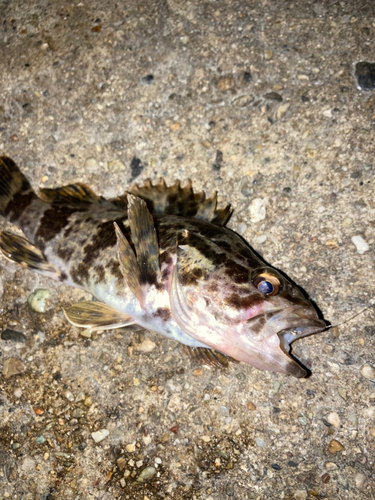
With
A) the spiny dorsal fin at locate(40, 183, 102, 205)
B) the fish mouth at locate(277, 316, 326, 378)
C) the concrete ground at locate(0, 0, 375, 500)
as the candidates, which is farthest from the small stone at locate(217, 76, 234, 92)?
the fish mouth at locate(277, 316, 326, 378)

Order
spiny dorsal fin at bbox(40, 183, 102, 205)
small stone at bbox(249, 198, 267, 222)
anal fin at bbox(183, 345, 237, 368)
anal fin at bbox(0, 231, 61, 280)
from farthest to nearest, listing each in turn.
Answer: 1. spiny dorsal fin at bbox(40, 183, 102, 205)
2. small stone at bbox(249, 198, 267, 222)
3. anal fin at bbox(0, 231, 61, 280)
4. anal fin at bbox(183, 345, 237, 368)

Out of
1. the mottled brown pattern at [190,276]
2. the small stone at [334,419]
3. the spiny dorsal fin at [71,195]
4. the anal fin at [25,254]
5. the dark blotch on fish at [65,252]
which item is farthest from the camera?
the spiny dorsal fin at [71,195]

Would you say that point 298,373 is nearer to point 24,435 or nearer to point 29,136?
point 24,435

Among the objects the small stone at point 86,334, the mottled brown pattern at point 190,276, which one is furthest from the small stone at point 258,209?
the small stone at point 86,334

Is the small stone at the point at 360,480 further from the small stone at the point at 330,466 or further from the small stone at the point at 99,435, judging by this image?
the small stone at the point at 99,435

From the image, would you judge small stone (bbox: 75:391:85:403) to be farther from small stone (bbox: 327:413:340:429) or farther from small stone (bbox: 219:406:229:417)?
small stone (bbox: 327:413:340:429)

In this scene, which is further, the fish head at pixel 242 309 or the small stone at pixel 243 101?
the small stone at pixel 243 101

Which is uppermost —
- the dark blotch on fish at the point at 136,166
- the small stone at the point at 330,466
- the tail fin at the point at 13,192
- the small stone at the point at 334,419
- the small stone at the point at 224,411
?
the tail fin at the point at 13,192
